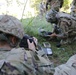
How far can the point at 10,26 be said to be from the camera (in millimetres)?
2531

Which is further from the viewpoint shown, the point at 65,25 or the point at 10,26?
the point at 65,25

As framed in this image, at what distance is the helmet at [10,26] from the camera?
248 cm

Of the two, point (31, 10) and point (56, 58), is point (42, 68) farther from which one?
point (31, 10)

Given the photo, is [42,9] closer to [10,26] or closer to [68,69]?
[10,26]

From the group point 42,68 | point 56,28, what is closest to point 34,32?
point 56,28

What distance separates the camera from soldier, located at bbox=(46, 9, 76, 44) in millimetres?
6652

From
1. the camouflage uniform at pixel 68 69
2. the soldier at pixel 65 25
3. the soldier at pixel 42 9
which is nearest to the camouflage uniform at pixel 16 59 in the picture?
the camouflage uniform at pixel 68 69

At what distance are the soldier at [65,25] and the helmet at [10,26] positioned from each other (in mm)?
4090

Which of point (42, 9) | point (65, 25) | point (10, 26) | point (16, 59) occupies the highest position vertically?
point (10, 26)

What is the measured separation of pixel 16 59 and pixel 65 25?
4445mm

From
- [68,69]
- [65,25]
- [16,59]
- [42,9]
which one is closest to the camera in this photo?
[68,69]

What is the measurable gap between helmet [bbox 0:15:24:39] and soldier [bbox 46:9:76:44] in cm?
409

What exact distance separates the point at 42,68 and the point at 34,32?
4.87 metres

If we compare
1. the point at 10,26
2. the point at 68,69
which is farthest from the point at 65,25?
the point at 68,69
